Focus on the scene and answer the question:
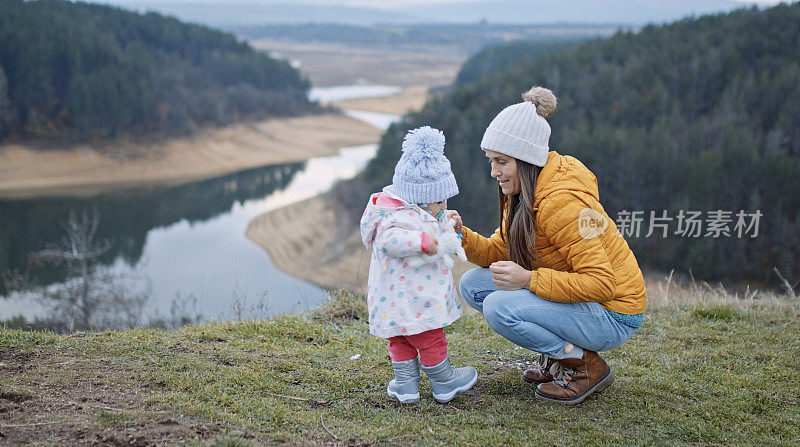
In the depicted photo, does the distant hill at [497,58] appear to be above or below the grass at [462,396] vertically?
above

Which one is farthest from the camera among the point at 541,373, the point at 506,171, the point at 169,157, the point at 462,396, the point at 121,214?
the point at 169,157

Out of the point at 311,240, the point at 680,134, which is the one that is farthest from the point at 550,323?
the point at 680,134

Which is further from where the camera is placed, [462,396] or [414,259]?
[462,396]

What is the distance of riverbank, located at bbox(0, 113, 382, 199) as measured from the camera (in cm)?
3781

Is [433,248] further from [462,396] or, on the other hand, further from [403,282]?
[462,396]

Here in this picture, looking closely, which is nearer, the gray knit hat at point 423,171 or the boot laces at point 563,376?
the gray knit hat at point 423,171

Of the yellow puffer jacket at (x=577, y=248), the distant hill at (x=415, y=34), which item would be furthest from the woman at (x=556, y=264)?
the distant hill at (x=415, y=34)

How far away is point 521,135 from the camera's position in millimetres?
3160

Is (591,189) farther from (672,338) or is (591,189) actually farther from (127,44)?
(127,44)

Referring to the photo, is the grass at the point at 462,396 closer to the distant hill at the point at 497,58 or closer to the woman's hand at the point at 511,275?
the woman's hand at the point at 511,275

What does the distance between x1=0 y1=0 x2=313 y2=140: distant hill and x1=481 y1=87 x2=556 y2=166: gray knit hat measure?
44.9 meters

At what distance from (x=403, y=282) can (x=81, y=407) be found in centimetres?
167

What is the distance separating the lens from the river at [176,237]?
21.1 meters

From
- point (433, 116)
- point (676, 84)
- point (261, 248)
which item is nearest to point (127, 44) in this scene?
point (433, 116)
